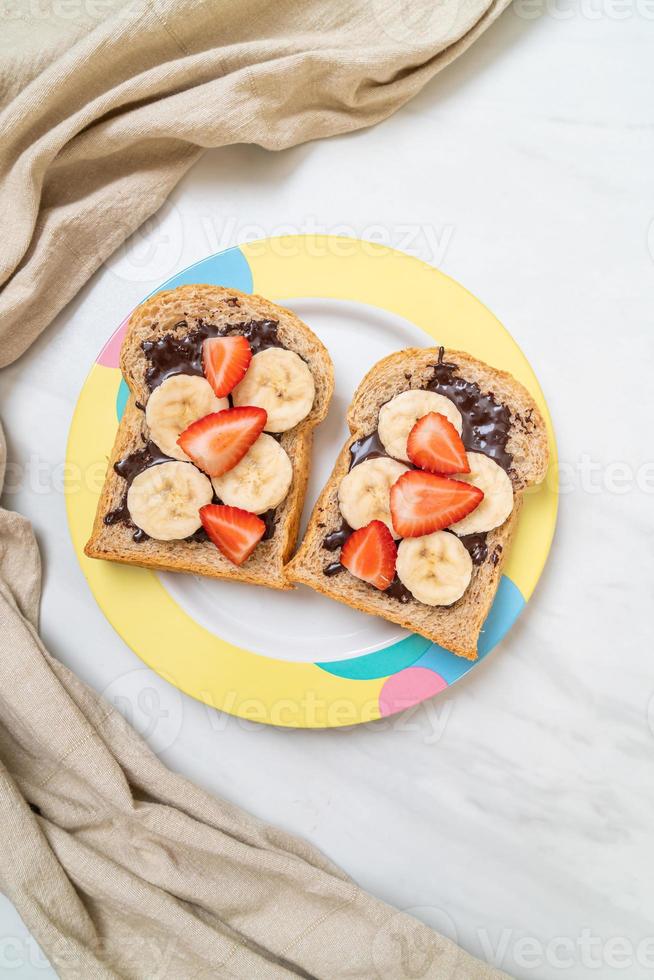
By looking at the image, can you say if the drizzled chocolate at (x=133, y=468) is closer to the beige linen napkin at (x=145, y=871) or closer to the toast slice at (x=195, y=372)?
the toast slice at (x=195, y=372)

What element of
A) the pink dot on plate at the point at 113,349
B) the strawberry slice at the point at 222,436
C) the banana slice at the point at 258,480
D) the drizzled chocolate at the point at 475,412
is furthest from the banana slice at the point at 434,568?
the pink dot on plate at the point at 113,349

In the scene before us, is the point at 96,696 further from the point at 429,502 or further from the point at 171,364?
the point at 429,502

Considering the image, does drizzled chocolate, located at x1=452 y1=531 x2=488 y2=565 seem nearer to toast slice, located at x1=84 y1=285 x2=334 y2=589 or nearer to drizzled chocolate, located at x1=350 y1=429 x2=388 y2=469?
drizzled chocolate, located at x1=350 y1=429 x2=388 y2=469

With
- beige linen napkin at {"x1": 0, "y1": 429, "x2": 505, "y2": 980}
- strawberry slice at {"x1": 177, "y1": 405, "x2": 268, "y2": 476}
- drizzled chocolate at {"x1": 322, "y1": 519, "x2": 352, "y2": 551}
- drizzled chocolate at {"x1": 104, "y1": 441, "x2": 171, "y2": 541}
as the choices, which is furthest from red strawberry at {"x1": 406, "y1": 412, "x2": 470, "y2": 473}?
beige linen napkin at {"x1": 0, "y1": 429, "x2": 505, "y2": 980}

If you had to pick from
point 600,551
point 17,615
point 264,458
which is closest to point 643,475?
point 600,551

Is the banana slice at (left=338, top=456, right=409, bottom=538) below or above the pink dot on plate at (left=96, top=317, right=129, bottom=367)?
below

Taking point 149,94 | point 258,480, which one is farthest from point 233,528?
point 149,94
